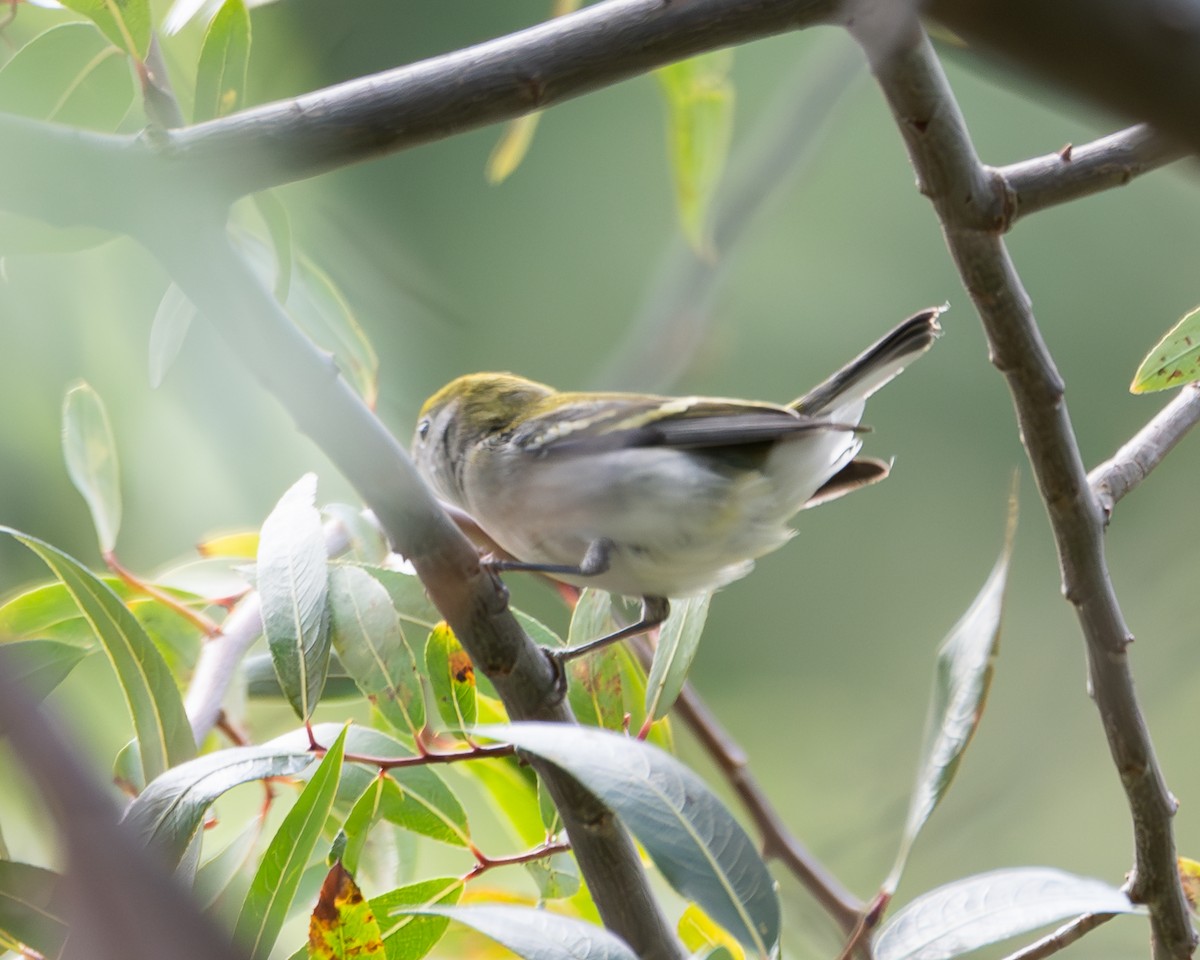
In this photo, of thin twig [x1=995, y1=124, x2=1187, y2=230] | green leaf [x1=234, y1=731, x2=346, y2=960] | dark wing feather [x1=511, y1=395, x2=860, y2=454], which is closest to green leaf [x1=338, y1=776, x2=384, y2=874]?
green leaf [x1=234, y1=731, x2=346, y2=960]

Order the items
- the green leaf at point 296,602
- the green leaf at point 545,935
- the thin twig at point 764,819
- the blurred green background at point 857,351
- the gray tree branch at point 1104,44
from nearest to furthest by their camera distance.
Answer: the gray tree branch at point 1104,44, the green leaf at point 545,935, the green leaf at point 296,602, the thin twig at point 764,819, the blurred green background at point 857,351

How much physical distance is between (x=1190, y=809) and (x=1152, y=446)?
11.0 feet

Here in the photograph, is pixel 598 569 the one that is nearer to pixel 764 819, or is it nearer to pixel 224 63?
pixel 764 819

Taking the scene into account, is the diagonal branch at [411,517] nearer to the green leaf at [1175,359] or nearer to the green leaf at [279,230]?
the green leaf at [279,230]

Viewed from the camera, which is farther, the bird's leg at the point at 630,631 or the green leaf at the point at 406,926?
the bird's leg at the point at 630,631

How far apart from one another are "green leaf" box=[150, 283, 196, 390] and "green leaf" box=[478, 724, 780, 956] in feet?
1.90

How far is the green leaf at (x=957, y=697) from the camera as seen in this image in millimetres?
807

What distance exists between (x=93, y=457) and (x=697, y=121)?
79cm

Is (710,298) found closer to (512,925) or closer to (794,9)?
(794,9)

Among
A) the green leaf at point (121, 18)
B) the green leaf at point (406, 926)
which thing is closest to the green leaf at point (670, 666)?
the green leaf at point (406, 926)

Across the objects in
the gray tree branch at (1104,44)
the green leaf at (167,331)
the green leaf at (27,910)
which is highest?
the green leaf at (167,331)

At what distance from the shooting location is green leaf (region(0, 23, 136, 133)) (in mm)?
851

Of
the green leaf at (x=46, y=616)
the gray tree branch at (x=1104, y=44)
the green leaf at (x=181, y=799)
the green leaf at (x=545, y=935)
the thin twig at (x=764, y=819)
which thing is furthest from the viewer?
the thin twig at (x=764, y=819)

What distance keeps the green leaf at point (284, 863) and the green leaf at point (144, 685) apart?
157 mm
